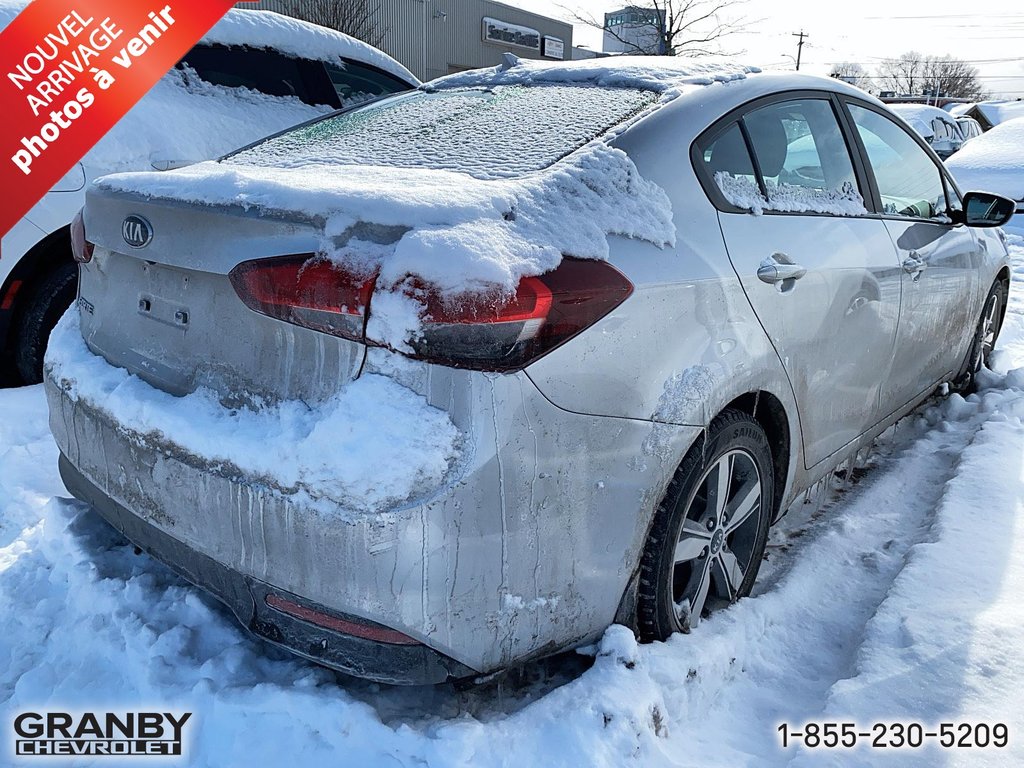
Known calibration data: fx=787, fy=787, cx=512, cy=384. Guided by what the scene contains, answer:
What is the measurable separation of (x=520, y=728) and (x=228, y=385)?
1.02 meters

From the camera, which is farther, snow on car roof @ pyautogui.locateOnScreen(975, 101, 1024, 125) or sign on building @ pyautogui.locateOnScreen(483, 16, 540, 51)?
snow on car roof @ pyautogui.locateOnScreen(975, 101, 1024, 125)

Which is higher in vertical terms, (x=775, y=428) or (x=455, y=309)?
(x=455, y=309)

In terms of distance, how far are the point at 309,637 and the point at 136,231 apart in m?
Answer: 1.04

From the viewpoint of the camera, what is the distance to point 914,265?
10.3 ft

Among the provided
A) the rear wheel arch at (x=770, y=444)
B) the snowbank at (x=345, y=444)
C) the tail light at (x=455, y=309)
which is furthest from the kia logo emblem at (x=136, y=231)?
the rear wheel arch at (x=770, y=444)

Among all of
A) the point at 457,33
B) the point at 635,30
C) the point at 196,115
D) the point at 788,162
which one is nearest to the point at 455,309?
the point at 788,162

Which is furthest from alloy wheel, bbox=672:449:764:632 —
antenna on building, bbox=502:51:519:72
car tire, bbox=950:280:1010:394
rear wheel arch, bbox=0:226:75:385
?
rear wheel arch, bbox=0:226:75:385

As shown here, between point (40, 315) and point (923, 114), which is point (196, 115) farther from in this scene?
point (923, 114)

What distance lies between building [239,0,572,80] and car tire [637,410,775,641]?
21.0 metres

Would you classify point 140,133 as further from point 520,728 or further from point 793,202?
point 520,728

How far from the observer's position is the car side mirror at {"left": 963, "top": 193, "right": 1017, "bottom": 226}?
11.8 feet

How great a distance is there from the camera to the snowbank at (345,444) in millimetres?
1516

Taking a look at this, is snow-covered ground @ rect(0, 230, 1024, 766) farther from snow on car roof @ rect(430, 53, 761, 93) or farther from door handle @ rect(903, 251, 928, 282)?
snow on car roof @ rect(430, 53, 761, 93)

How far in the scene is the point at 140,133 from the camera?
3.91 metres
